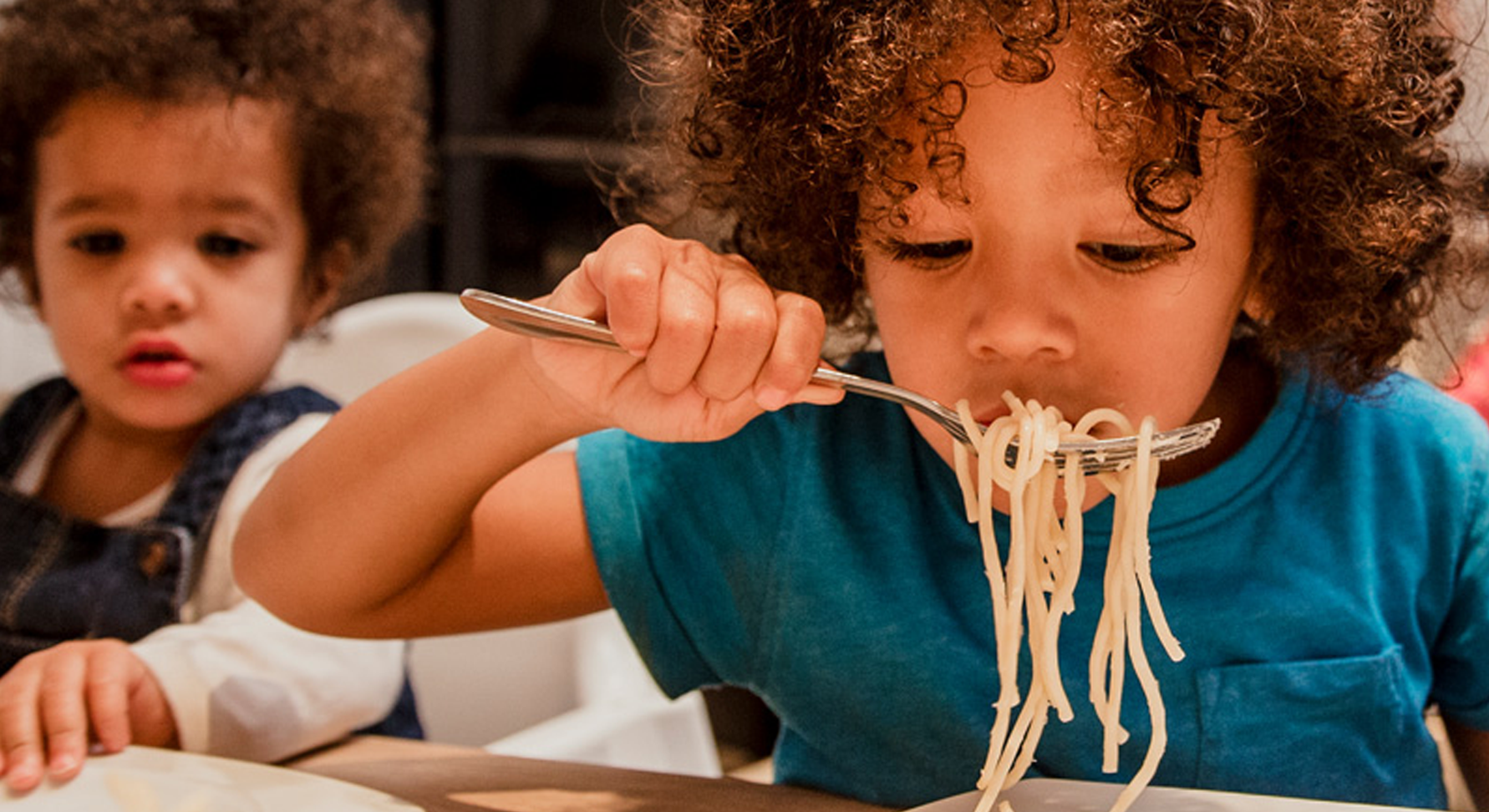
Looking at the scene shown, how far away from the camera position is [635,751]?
1.12 meters

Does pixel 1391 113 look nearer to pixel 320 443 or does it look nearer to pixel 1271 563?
pixel 1271 563

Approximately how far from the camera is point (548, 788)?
0.76 metres

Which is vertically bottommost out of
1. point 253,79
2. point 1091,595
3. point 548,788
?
point 548,788

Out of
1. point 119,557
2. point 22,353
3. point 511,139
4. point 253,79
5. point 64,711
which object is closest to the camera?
point 64,711

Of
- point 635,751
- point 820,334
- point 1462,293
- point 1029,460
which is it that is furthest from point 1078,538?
point 635,751

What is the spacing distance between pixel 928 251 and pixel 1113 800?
0.30 metres

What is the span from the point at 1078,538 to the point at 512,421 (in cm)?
33

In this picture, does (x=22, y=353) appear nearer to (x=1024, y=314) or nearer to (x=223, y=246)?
(x=223, y=246)

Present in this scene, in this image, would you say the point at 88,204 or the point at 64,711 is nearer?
the point at 64,711

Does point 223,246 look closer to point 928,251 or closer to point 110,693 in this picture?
point 110,693

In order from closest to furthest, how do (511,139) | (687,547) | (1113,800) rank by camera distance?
1. (1113,800)
2. (687,547)
3. (511,139)

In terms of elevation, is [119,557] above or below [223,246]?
below

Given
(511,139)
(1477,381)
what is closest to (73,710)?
(1477,381)

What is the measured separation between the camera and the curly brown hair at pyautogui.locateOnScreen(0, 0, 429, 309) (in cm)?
120
